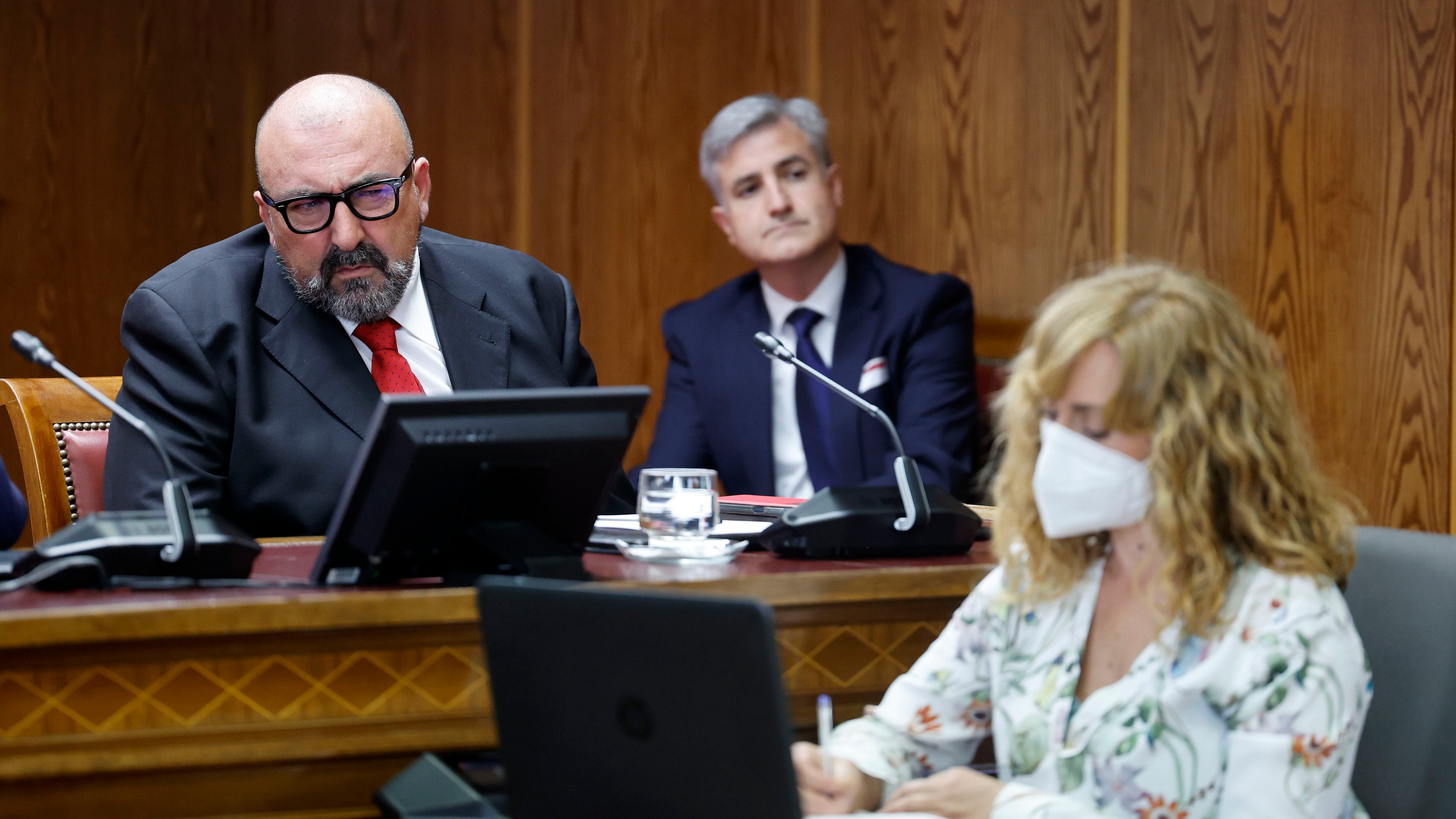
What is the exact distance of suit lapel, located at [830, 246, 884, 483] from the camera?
9.36ft

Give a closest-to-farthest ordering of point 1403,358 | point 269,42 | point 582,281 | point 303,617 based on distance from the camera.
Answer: point 303,617
point 1403,358
point 582,281
point 269,42

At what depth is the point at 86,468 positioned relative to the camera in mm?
2117

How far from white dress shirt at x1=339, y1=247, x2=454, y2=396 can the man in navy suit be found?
30.8 inches

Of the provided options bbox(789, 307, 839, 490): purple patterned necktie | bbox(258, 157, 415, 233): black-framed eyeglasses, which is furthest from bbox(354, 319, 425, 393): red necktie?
bbox(789, 307, 839, 490): purple patterned necktie

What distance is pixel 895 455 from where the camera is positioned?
286 centimetres

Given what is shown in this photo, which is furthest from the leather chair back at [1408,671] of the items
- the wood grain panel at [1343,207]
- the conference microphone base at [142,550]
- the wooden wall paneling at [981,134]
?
the wooden wall paneling at [981,134]

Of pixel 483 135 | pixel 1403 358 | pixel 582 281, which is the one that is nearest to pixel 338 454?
pixel 1403 358

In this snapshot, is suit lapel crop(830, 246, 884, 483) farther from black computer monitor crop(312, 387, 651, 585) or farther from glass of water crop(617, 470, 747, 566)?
black computer monitor crop(312, 387, 651, 585)

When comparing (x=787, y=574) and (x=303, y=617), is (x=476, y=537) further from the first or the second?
(x=787, y=574)

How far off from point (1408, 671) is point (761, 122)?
1985 millimetres

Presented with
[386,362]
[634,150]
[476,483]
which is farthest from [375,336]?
[634,150]

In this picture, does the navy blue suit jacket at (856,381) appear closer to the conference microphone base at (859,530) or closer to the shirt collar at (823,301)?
the shirt collar at (823,301)

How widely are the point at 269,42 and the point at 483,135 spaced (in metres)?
0.85

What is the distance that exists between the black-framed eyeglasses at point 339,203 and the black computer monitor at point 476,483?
2.59 feet
